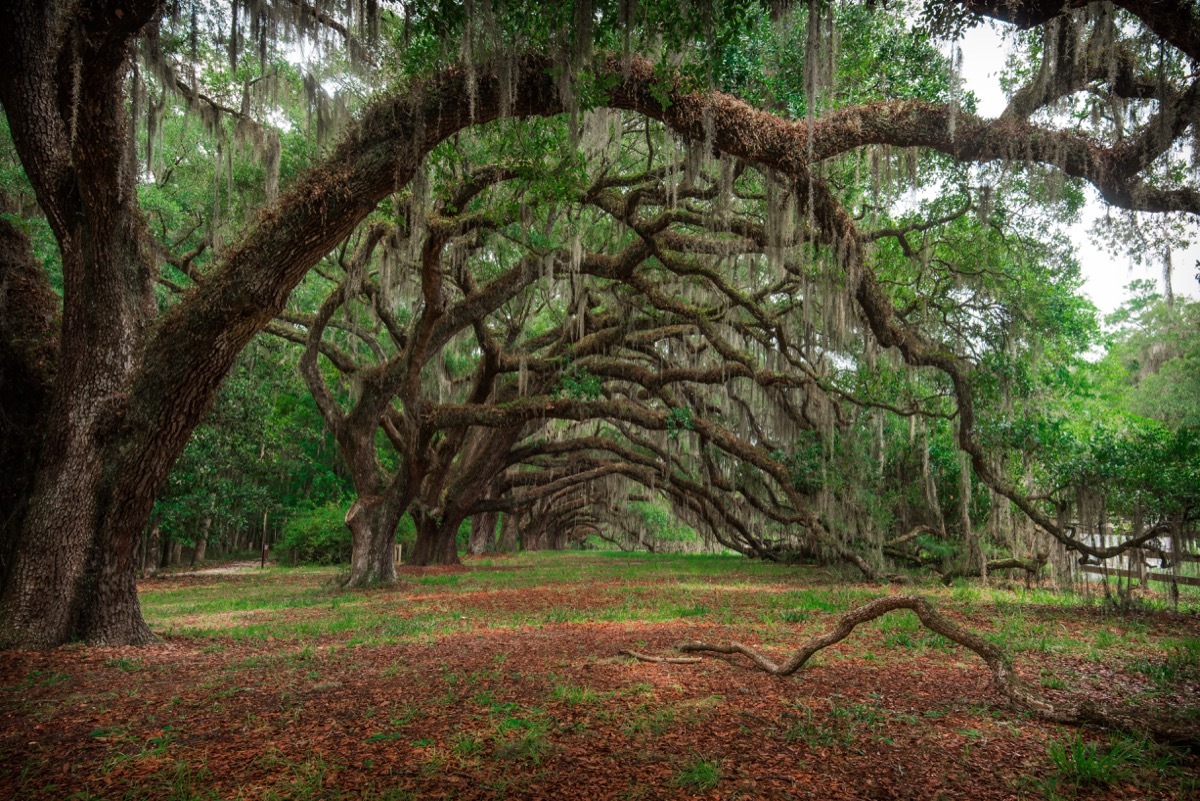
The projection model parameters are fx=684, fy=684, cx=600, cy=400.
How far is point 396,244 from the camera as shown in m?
10.4

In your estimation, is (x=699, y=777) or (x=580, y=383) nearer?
(x=699, y=777)

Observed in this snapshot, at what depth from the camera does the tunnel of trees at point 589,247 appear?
5.58m

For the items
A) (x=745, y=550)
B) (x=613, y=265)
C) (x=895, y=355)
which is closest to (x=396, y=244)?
(x=613, y=265)

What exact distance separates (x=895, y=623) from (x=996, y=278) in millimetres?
5992

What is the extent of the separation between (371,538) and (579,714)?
1006cm

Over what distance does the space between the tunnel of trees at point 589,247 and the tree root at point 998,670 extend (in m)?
3.44

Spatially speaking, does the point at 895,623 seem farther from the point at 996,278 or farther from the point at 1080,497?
the point at 996,278

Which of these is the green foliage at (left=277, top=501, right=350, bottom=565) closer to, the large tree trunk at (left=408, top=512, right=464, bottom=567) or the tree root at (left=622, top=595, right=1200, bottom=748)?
the large tree trunk at (left=408, top=512, right=464, bottom=567)

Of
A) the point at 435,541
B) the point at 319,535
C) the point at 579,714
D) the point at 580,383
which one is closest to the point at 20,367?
the point at 579,714

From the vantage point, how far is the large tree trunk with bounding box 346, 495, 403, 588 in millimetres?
12664

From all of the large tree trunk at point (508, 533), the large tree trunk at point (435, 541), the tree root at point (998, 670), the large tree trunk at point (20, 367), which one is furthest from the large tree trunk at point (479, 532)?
the tree root at point (998, 670)

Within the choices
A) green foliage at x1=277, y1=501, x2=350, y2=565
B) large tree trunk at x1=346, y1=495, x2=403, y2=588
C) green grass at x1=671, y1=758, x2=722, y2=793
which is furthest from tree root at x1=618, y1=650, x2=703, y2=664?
green foliage at x1=277, y1=501, x2=350, y2=565

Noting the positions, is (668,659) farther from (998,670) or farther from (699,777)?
(699,777)

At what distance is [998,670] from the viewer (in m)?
4.17
